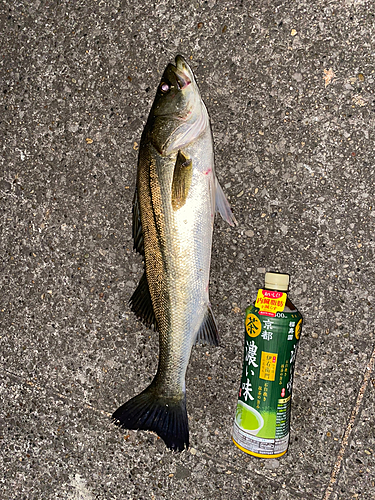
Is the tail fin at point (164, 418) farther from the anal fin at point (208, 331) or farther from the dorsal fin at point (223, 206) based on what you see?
the dorsal fin at point (223, 206)

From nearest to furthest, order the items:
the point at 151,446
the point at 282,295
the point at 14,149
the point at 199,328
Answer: the point at 282,295 → the point at 199,328 → the point at 151,446 → the point at 14,149

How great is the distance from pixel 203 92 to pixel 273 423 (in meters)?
1.94

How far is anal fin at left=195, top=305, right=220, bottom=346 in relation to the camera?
2088 millimetres

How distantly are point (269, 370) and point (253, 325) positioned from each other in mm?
254

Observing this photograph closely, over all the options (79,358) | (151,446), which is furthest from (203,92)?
(151,446)

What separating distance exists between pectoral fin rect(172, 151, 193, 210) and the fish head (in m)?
0.08

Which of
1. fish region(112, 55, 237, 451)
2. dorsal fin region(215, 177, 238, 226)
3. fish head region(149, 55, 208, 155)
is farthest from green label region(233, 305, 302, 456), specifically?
fish head region(149, 55, 208, 155)

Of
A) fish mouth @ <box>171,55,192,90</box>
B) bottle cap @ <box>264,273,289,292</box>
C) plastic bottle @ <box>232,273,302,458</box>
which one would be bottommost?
plastic bottle @ <box>232,273,302,458</box>

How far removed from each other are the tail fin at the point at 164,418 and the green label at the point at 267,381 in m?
0.32

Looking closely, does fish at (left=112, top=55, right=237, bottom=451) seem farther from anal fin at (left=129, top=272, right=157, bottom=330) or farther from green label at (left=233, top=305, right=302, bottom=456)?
green label at (left=233, top=305, right=302, bottom=456)

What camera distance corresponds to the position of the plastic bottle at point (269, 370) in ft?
6.47

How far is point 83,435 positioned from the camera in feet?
8.53

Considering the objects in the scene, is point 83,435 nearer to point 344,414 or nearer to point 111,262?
point 111,262

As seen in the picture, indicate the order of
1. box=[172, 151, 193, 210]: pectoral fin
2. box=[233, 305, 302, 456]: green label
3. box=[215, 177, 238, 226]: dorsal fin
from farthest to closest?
box=[215, 177, 238, 226]: dorsal fin < box=[233, 305, 302, 456]: green label < box=[172, 151, 193, 210]: pectoral fin
